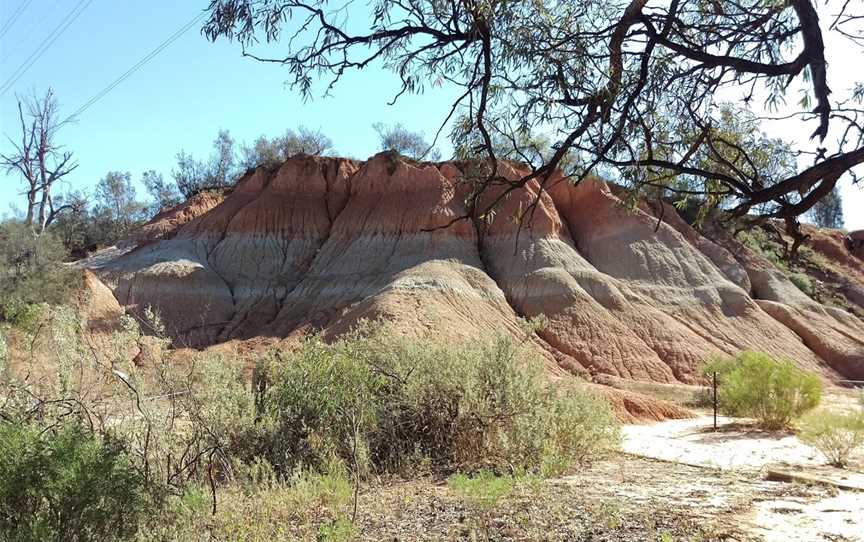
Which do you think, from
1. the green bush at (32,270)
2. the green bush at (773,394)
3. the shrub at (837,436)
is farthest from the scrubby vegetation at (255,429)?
the green bush at (32,270)

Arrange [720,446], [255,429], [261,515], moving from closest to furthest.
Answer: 1. [261,515]
2. [255,429]
3. [720,446]

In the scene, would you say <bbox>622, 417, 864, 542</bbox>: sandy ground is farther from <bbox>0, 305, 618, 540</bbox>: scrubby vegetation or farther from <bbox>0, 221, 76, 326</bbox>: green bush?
<bbox>0, 221, 76, 326</bbox>: green bush

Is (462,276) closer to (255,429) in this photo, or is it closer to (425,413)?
(425,413)

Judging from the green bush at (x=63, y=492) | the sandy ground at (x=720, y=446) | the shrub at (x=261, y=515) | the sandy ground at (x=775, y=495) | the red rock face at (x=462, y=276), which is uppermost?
the red rock face at (x=462, y=276)

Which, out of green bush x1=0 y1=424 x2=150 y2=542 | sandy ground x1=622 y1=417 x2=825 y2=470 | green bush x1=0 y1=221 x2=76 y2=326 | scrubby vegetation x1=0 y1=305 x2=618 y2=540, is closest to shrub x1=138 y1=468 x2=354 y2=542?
scrubby vegetation x1=0 y1=305 x2=618 y2=540

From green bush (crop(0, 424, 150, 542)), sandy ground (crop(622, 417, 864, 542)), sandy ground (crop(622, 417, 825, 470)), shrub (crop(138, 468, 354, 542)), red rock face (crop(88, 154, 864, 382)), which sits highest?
red rock face (crop(88, 154, 864, 382))

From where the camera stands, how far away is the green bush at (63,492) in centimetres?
532

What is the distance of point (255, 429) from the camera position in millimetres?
8391

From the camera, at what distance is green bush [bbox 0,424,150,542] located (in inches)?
209

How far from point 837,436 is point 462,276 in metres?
22.9

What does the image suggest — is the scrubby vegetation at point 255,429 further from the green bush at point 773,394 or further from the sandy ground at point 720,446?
the green bush at point 773,394

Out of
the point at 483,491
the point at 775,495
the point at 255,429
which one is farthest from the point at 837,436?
the point at 255,429

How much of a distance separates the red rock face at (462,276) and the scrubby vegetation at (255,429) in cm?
1795

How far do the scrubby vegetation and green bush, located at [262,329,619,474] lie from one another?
0.7 inches
